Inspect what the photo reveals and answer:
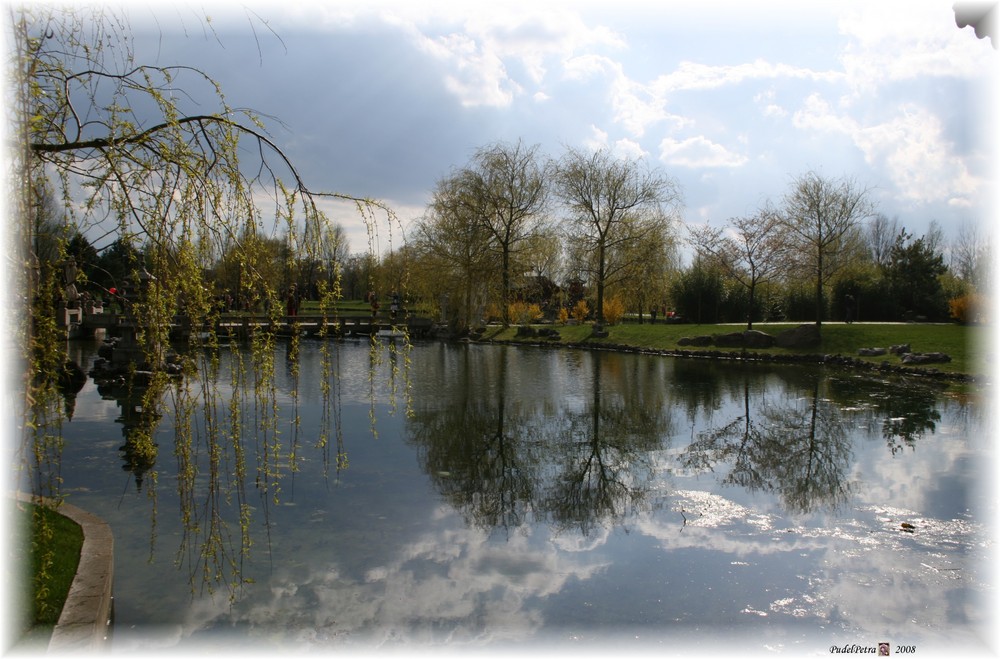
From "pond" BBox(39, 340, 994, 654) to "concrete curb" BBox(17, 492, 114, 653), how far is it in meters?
0.31

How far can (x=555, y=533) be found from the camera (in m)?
6.30

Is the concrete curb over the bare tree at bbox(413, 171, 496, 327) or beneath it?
beneath

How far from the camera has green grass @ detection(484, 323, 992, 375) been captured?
60.6 ft

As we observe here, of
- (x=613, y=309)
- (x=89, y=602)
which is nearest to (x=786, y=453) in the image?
(x=89, y=602)

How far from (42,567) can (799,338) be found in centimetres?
2330

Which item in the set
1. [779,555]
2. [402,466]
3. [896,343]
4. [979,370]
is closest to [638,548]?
[779,555]

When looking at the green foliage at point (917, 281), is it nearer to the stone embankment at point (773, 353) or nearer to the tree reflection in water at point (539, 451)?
the stone embankment at point (773, 353)

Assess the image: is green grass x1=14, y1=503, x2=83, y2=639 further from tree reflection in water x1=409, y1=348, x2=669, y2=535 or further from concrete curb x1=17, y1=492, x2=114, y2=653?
tree reflection in water x1=409, y1=348, x2=669, y2=535

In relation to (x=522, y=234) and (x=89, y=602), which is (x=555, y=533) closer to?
(x=89, y=602)

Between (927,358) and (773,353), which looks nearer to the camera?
(927,358)

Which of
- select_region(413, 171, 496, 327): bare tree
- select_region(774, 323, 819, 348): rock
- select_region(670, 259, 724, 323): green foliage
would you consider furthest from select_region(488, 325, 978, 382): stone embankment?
select_region(670, 259, 724, 323): green foliage

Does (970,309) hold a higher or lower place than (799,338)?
higher

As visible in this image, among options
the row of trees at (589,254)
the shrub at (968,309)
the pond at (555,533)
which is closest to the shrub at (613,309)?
the row of trees at (589,254)

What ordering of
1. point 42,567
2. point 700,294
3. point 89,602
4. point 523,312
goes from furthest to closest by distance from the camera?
point 523,312
point 700,294
point 89,602
point 42,567
